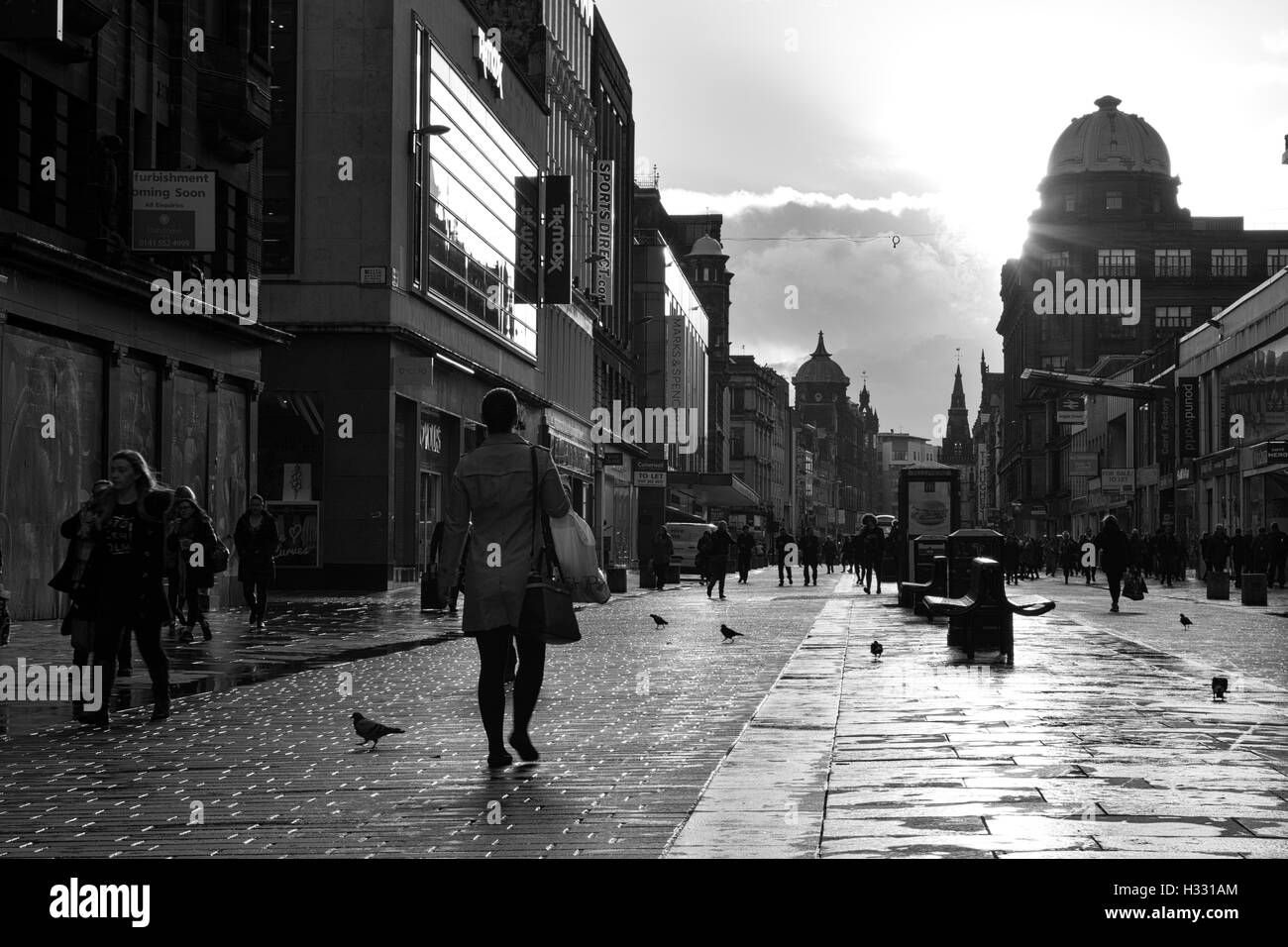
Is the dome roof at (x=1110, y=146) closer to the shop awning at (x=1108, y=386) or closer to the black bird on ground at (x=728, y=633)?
the shop awning at (x=1108, y=386)

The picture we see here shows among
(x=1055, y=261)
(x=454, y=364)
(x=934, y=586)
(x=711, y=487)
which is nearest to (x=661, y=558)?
(x=454, y=364)

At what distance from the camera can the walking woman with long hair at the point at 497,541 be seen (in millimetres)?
8648

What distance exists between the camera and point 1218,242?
388ft

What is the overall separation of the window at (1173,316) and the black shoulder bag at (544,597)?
11320 centimetres

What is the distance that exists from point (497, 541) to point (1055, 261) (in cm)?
11953

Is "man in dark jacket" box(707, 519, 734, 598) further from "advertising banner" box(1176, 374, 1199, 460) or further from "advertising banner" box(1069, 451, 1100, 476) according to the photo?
"advertising banner" box(1069, 451, 1100, 476)

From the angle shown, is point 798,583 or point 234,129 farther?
point 798,583

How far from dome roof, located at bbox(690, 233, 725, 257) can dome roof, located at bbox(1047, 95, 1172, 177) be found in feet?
84.8

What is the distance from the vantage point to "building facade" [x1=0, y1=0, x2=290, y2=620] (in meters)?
22.4

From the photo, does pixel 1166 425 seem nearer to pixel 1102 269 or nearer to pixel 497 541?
pixel 1102 269

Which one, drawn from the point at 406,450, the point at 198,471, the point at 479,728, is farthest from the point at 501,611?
the point at 406,450

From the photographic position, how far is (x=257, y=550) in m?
22.4
